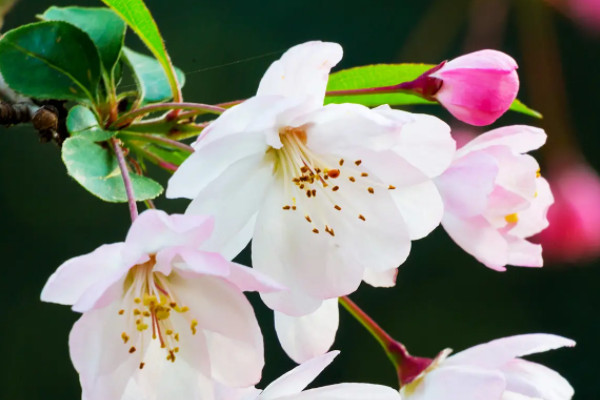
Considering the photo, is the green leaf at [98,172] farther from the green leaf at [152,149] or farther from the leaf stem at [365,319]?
the leaf stem at [365,319]

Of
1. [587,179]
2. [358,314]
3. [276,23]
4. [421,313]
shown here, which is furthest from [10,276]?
[358,314]

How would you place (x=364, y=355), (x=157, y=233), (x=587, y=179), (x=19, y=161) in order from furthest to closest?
(x=364, y=355) < (x=19, y=161) < (x=587, y=179) < (x=157, y=233)

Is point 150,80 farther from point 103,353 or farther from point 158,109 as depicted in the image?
point 103,353

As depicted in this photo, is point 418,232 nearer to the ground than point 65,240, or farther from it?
farther from it

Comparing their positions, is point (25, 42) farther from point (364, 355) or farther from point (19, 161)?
point (364, 355)

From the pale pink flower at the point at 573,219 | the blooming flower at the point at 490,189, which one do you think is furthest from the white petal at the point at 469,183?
the pale pink flower at the point at 573,219
